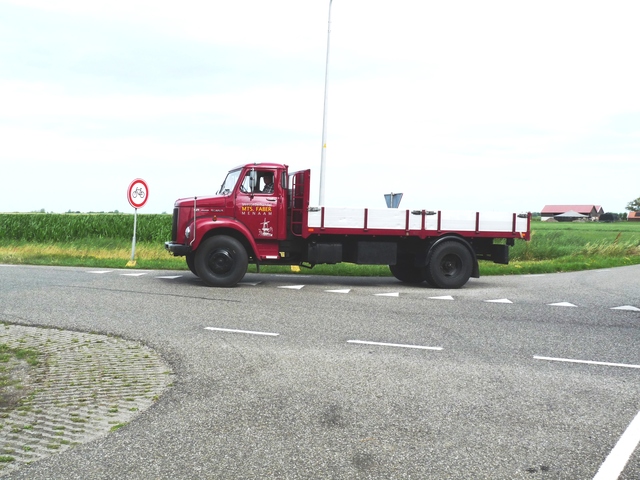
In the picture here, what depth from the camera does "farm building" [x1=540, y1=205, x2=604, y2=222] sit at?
14912cm

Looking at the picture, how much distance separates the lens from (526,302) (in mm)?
12266

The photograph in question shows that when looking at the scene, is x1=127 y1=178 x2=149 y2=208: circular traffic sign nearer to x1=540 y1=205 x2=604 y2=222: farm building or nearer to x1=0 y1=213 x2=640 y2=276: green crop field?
x1=0 y1=213 x2=640 y2=276: green crop field

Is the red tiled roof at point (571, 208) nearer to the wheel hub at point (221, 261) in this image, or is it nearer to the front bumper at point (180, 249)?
the wheel hub at point (221, 261)

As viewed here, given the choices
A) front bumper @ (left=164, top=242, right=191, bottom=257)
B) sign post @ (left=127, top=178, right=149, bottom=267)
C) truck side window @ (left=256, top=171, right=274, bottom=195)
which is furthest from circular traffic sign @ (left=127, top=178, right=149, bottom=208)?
truck side window @ (left=256, top=171, right=274, bottom=195)

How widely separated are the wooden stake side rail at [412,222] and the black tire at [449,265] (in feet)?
1.19

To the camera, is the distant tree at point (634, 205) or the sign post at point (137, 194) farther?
the distant tree at point (634, 205)

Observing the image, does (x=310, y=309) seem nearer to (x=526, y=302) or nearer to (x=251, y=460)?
(x=526, y=302)

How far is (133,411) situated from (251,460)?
1382mm

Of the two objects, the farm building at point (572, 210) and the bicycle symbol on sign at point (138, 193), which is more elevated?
the farm building at point (572, 210)

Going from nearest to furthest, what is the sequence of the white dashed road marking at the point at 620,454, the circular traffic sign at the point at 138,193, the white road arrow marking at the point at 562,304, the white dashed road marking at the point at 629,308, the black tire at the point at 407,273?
the white dashed road marking at the point at 620,454, the white dashed road marking at the point at 629,308, the white road arrow marking at the point at 562,304, the black tire at the point at 407,273, the circular traffic sign at the point at 138,193

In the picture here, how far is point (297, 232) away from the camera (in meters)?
14.4

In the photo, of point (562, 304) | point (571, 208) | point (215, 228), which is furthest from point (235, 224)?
point (571, 208)

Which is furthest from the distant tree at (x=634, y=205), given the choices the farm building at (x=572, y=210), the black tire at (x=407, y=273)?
the black tire at (x=407, y=273)

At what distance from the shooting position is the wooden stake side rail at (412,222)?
46.8 feet
